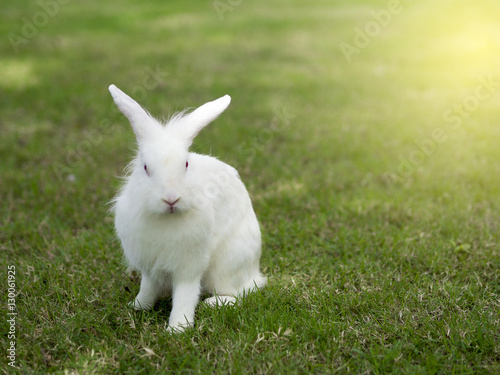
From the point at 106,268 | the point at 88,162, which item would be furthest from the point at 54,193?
the point at 106,268

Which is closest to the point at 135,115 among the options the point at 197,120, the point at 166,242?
the point at 197,120

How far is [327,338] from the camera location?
2.54 metres

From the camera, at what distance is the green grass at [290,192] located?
2.51 meters

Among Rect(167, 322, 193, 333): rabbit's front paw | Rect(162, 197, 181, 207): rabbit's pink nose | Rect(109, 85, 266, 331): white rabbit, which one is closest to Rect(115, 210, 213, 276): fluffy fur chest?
Rect(109, 85, 266, 331): white rabbit

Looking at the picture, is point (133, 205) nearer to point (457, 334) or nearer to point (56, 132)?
point (457, 334)

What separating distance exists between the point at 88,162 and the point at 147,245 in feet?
8.64

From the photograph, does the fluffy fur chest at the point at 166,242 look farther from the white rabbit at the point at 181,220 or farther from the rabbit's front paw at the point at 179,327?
the rabbit's front paw at the point at 179,327

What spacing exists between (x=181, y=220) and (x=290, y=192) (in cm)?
195

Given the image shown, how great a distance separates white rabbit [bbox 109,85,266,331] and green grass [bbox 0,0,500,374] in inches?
6.4

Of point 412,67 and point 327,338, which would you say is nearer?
point 327,338

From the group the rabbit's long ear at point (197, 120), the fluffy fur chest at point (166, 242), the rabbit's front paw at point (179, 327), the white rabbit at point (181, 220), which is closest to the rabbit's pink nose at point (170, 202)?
the white rabbit at point (181, 220)

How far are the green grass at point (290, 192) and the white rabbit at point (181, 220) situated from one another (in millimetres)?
162

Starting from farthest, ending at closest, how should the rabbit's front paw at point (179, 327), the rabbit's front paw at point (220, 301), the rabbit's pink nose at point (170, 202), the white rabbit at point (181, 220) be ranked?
the rabbit's front paw at point (220, 301), the rabbit's front paw at point (179, 327), the white rabbit at point (181, 220), the rabbit's pink nose at point (170, 202)

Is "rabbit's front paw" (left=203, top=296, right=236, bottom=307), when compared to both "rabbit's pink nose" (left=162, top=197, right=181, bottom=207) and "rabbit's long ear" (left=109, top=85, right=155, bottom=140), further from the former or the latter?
"rabbit's long ear" (left=109, top=85, right=155, bottom=140)
